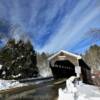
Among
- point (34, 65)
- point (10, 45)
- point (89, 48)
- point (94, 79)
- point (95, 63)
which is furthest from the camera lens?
Result: point (89, 48)

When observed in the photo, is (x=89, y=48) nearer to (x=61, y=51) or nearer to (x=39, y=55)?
(x=39, y=55)

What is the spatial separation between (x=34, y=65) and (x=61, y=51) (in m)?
15.4

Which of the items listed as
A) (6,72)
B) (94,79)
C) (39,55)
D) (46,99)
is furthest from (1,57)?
(39,55)

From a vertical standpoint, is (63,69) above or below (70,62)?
below

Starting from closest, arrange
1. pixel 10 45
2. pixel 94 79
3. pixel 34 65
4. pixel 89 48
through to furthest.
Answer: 1. pixel 94 79
2. pixel 10 45
3. pixel 34 65
4. pixel 89 48

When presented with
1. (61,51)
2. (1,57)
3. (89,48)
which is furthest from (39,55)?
(61,51)

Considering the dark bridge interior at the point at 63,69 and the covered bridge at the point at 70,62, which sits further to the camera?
the dark bridge interior at the point at 63,69

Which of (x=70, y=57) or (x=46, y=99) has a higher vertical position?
(x=70, y=57)

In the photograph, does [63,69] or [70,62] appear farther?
[63,69]

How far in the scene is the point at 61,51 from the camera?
32719 millimetres

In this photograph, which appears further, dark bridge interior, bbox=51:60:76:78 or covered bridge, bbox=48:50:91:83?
dark bridge interior, bbox=51:60:76:78

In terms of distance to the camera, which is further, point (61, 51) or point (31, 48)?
point (31, 48)

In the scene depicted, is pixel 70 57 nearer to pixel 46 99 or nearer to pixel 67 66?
pixel 67 66

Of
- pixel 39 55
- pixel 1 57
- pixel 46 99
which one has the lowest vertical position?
pixel 46 99
